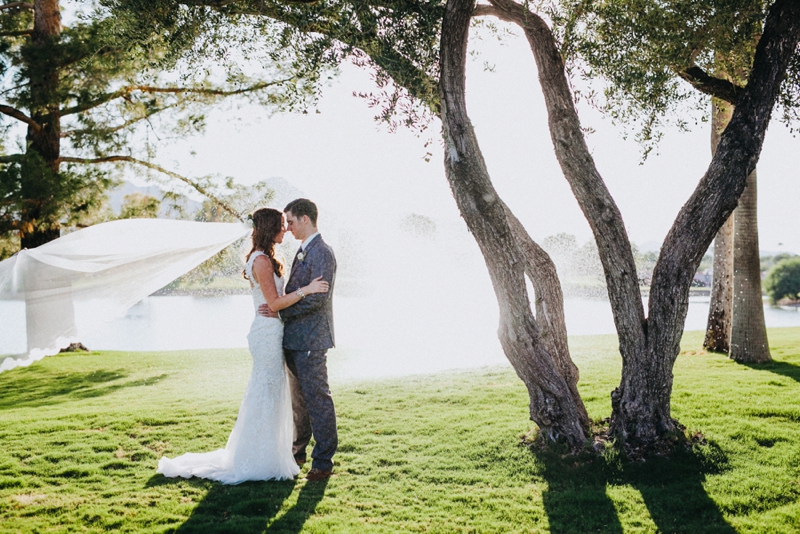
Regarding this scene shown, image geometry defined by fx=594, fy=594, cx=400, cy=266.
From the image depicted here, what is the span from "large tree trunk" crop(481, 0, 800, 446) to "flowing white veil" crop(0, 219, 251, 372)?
3900 millimetres

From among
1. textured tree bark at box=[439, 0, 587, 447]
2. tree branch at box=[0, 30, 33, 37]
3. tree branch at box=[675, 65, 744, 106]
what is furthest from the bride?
tree branch at box=[0, 30, 33, 37]

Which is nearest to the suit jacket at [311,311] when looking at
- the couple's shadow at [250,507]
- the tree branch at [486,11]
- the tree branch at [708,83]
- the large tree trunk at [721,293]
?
the couple's shadow at [250,507]

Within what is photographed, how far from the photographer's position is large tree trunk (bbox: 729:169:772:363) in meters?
12.1

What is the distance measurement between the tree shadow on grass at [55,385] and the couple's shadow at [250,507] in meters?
7.02

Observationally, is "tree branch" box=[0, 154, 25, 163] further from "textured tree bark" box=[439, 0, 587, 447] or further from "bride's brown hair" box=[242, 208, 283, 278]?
"textured tree bark" box=[439, 0, 587, 447]

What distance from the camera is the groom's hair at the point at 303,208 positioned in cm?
602

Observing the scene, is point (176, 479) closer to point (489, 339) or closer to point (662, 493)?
point (662, 493)

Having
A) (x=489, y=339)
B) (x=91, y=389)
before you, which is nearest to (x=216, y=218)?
(x=91, y=389)

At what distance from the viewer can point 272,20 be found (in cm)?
743

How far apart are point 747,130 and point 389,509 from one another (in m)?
5.19

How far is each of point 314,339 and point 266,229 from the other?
121 cm

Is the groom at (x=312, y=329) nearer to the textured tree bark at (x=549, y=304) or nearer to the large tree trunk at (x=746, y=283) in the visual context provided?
the textured tree bark at (x=549, y=304)

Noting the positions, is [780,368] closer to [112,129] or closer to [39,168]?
[39,168]

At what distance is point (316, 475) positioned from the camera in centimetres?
603
